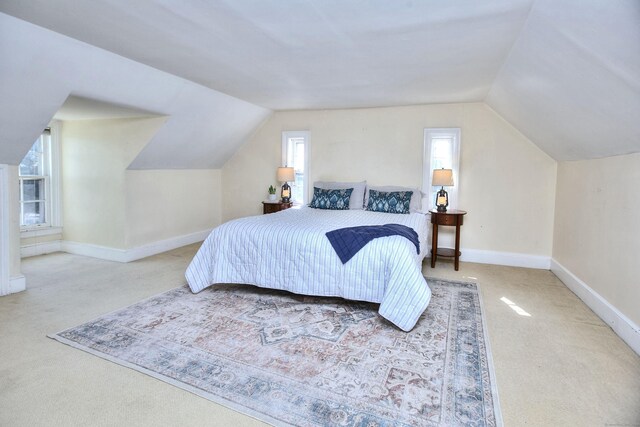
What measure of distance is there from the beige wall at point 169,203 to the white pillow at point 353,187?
1.95 meters

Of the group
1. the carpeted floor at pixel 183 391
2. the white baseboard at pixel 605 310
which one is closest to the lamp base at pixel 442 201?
the carpeted floor at pixel 183 391

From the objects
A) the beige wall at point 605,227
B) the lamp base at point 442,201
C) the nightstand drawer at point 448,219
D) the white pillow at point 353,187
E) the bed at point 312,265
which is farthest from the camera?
the white pillow at point 353,187

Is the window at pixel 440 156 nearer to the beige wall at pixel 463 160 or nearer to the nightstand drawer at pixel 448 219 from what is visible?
the beige wall at pixel 463 160

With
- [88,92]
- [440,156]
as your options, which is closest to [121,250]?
[88,92]

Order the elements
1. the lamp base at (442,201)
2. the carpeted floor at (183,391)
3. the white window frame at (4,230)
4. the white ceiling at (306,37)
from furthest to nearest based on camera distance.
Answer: the lamp base at (442,201) < the white window frame at (4,230) < the white ceiling at (306,37) < the carpeted floor at (183,391)

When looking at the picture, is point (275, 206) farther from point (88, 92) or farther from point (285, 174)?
point (88, 92)

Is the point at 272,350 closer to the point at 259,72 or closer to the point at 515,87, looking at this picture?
the point at 259,72

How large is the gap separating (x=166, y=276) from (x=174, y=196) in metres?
1.79

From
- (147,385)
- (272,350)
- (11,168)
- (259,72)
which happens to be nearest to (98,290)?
(11,168)

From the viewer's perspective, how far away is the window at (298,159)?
18.9 ft

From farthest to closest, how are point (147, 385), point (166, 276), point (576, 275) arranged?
point (166, 276) → point (576, 275) → point (147, 385)

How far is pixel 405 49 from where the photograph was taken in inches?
115

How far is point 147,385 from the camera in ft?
6.73

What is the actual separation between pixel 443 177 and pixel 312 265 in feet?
7.71
